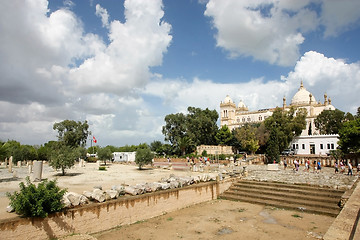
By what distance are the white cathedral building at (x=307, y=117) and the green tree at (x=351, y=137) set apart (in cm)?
1380

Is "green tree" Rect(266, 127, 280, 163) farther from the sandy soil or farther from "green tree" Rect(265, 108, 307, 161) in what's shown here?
the sandy soil

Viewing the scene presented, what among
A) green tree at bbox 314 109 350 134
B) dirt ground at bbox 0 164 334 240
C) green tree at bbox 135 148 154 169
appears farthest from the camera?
green tree at bbox 314 109 350 134

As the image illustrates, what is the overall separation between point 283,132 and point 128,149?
5201cm

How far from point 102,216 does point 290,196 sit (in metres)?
9.50

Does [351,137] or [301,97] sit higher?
[301,97]

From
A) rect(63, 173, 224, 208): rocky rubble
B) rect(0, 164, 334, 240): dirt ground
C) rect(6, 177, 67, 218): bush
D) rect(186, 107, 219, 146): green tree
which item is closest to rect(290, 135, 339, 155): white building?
rect(186, 107, 219, 146): green tree

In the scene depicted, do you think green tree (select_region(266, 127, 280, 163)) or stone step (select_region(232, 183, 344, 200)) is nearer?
stone step (select_region(232, 183, 344, 200))

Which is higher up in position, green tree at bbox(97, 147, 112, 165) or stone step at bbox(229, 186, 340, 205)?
green tree at bbox(97, 147, 112, 165)

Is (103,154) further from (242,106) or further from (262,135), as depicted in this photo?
(242,106)

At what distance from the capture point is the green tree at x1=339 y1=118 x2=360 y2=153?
3058 cm

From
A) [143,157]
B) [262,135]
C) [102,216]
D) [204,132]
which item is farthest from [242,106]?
[102,216]

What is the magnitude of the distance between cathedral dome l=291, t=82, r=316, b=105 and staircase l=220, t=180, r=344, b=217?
217ft

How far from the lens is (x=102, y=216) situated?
8.12 metres

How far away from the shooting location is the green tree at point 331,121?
5597cm
